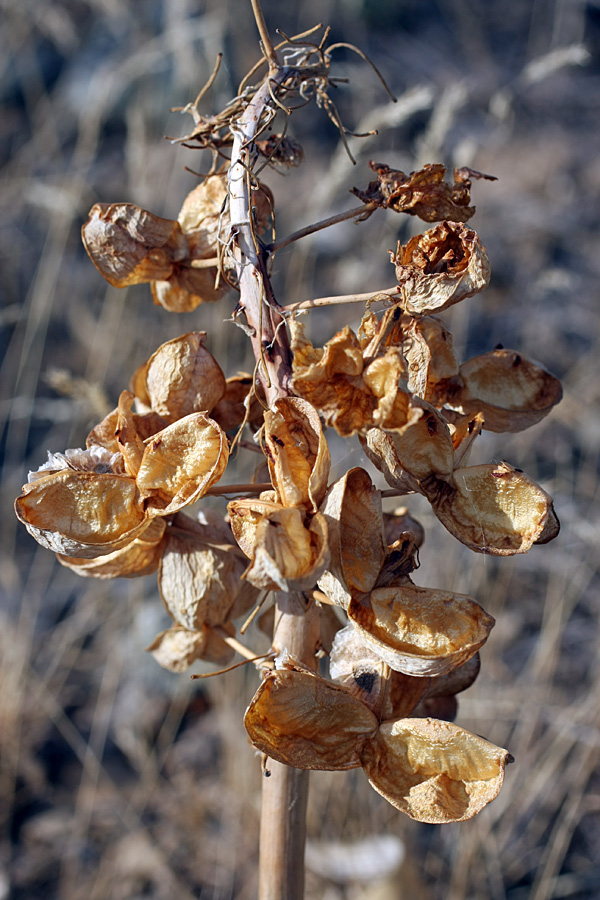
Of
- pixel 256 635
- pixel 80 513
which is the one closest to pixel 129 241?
pixel 80 513

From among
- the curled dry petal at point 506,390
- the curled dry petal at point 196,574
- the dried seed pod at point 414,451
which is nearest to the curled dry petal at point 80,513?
the curled dry petal at point 196,574

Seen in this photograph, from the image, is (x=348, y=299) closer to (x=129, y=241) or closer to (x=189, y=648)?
(x=129, y=241)

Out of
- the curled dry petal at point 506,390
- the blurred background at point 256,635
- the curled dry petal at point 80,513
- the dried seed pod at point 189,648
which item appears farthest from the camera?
the blurred background at point 256,635

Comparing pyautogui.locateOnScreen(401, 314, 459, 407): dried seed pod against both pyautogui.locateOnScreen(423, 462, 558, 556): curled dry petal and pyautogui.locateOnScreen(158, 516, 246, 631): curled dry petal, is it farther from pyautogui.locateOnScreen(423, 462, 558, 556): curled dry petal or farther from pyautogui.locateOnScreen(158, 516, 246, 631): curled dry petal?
pyautogui.locateOnScreen(158, 516, 246, 631): curled dry petal

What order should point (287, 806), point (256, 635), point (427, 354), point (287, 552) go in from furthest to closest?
point (256, 635), point (287, 806), point (427, 354), point (287, 552)

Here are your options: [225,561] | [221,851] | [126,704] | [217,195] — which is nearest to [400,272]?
[217,195]

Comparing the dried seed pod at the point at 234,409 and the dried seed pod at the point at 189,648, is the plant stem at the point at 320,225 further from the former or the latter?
the dried seed pod at the point at 189,648

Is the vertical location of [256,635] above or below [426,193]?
below

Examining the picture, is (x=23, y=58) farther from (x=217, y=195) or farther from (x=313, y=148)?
(x=217, y=195)
